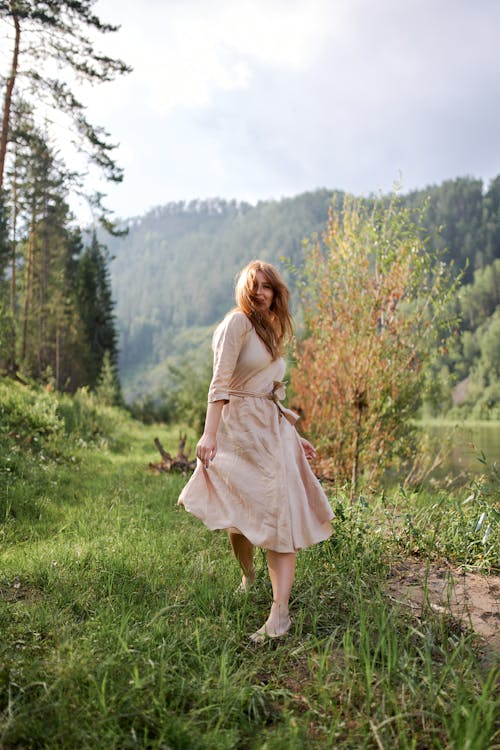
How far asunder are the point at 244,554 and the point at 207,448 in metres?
0.87

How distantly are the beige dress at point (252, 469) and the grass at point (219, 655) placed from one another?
1.60 ft

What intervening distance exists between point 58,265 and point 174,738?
33.2 meters

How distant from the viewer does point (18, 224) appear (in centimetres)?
2658

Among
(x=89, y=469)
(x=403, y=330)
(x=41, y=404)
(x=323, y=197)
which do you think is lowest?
(x=89, y=469)

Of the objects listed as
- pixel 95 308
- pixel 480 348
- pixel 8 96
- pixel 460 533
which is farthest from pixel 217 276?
pixel 460 533

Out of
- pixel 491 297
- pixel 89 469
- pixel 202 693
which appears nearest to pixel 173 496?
pixel 89 469

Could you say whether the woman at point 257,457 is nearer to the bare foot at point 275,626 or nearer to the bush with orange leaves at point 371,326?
the bare foot at point 275,626

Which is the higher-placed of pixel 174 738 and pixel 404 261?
pixel 404 261

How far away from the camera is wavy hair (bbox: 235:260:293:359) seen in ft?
Result: 11.2

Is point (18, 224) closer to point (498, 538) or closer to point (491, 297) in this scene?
point (498, 538)

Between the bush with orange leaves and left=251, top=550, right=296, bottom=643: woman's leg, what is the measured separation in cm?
446

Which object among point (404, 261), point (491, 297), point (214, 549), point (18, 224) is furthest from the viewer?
point (491, 297)

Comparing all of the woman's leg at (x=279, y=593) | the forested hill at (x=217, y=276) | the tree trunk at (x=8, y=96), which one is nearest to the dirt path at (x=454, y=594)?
the woman's leg at (x=279, y=593)

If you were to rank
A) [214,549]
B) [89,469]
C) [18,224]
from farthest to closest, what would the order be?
[18,224] < [89,469] < [214,549]
